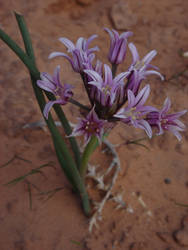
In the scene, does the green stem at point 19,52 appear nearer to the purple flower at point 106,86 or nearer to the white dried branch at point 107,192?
the purple flower at point 106,86

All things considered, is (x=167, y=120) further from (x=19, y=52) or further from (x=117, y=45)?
(x=19, y=52)

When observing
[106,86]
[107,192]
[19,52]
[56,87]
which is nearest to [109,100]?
[106,86]

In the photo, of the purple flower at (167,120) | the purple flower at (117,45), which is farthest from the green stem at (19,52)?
the purple flower at (167,120)

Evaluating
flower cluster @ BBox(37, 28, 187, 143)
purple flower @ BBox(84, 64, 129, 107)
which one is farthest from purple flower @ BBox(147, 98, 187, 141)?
purple flower @ BBox(84, 64, 129, 107)

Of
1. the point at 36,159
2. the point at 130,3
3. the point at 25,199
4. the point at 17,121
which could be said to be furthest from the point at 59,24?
the point at 25,199

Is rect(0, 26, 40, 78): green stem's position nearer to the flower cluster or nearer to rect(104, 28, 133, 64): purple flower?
the flower cluster
